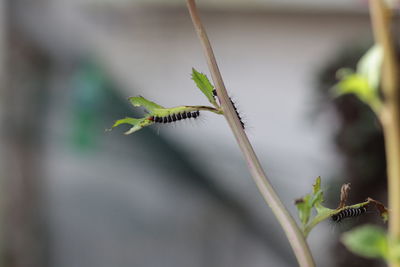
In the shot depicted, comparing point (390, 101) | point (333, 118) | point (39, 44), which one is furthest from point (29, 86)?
point (390, 101)

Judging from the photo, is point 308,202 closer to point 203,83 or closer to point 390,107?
point 203,83

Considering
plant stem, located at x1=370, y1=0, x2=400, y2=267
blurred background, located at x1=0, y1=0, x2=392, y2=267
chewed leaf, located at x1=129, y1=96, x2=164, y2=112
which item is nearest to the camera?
chewed leaf, located at x1=129, y1=96, x2=164, y2=112

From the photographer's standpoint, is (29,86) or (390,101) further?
(29,86)

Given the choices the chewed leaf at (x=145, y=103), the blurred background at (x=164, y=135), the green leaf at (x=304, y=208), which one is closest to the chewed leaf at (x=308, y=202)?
the green leaf at (x=304, y=208)

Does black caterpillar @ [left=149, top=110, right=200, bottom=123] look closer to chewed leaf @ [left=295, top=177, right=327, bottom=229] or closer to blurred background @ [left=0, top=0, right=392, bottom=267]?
chewed leaf @ [left=295, top=177, right=327, bottom=229]

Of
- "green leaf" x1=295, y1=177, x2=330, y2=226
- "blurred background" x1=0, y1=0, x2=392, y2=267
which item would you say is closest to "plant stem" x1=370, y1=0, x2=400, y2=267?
"green leaf" x1=295, y1=177, x2=330, y2=226

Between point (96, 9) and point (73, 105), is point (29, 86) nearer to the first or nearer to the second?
point (73, 105)

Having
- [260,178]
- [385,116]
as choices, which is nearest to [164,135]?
[385,116]

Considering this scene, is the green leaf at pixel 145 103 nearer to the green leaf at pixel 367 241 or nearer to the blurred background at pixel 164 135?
the green leaf at pixel 367 241
